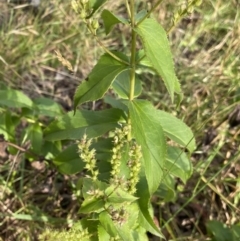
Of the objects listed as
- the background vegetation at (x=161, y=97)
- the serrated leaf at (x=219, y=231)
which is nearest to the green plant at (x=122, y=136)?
the background vegetation at (x=161, y=97)

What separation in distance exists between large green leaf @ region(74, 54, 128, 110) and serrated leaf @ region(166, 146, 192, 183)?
0.59 m

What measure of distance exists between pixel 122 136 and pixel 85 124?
59 centimetres

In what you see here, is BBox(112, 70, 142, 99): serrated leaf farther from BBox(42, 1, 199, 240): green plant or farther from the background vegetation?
the background vegetation

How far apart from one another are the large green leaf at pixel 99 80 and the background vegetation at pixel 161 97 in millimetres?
638

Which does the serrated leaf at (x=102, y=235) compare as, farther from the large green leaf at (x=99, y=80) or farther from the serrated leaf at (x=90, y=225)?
the large green leaf at (x=99, y=80)

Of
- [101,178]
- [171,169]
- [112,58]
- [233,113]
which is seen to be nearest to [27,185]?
[101,178]

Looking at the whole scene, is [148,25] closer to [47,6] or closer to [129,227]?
[129,227]

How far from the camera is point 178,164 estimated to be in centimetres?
252

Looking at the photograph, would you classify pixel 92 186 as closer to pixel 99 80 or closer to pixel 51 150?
pixel 99 80

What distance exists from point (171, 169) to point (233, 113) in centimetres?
107

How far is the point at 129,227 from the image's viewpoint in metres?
2.12

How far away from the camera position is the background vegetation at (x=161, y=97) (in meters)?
2.89

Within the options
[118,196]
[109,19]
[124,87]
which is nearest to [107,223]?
[118,196]

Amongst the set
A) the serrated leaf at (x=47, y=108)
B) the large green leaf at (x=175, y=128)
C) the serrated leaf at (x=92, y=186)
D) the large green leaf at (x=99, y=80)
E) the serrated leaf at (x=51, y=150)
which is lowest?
the serrated leaf at (x=51, y=150)
